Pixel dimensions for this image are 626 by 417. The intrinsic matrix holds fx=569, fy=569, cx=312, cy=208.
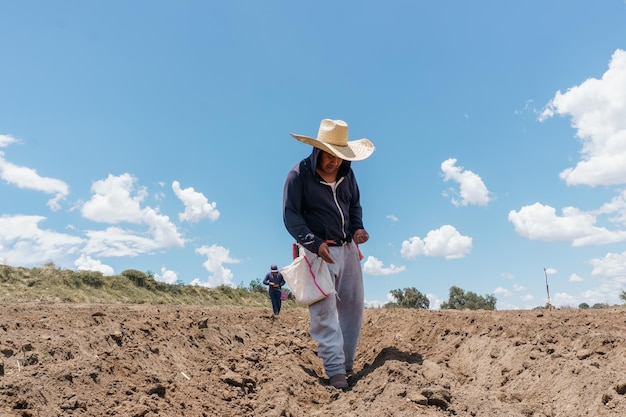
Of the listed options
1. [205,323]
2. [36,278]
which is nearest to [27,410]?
[205,323]

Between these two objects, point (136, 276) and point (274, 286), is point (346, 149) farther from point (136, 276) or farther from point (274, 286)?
point (136, 276)

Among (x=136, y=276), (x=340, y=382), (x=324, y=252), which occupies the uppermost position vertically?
(x=136, y=276)

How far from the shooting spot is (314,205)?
5.36 m

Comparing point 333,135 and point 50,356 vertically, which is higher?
point 333,135

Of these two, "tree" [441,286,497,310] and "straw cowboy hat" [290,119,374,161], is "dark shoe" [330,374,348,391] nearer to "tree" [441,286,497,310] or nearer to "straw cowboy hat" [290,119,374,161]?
"straw cowboy hat" [290,119,374,161]

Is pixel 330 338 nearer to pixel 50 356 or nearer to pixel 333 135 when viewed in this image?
pixel 333 135

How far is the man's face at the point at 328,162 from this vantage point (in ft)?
17.3

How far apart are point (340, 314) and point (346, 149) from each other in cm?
165

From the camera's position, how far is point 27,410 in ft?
11.6

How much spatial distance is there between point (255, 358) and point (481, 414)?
327cm

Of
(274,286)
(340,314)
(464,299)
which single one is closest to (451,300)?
(464,299)

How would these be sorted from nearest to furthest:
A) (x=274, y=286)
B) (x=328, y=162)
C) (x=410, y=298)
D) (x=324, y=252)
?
(x=324, y=252), (x=328, y=162), (x=274, y=286), (x=410, y=298)

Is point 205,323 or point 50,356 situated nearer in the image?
point 50,356

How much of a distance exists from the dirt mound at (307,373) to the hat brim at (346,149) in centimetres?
185
